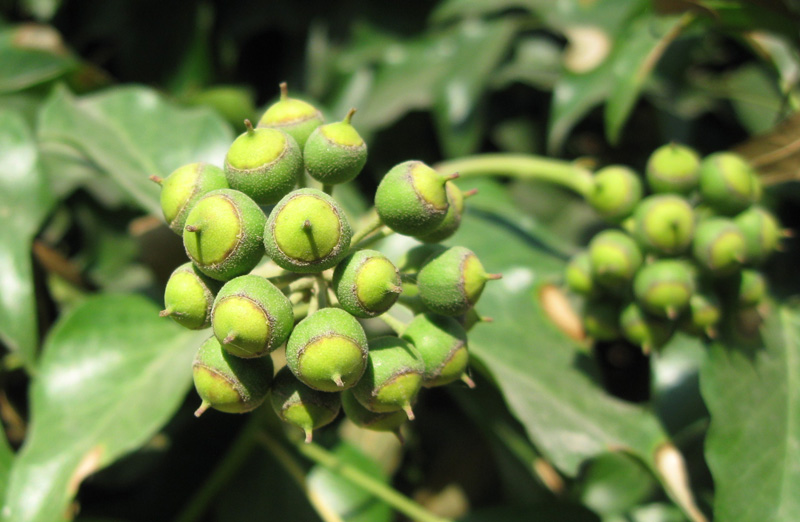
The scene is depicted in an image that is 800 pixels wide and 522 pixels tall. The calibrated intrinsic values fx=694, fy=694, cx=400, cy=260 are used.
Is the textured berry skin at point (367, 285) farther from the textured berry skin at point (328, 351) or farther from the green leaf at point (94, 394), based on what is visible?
the green leaf at point (94, 394)

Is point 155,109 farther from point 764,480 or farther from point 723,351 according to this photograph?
point 764,480

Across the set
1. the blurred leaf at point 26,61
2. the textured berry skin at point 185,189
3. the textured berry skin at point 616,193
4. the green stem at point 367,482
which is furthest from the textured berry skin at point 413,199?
the blurred leaf at point 26,61

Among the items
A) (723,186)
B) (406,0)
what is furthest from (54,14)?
(723,186)

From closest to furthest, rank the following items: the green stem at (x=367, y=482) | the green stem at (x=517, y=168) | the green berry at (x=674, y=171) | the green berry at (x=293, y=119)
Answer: the green berry at (x=293, y=119) → the green berry at (x=674, y=171) → the green stem at (x=367, y=482) → the green stem at (x=517, y=168)

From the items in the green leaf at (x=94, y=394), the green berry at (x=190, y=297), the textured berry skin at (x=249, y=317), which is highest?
the textured berry skin at (x=249, y=317)

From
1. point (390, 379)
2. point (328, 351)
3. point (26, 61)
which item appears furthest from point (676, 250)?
point (26, 61)

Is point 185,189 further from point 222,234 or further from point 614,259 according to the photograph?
point 614,259
